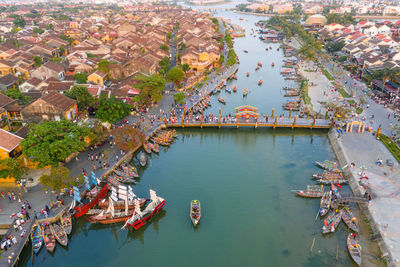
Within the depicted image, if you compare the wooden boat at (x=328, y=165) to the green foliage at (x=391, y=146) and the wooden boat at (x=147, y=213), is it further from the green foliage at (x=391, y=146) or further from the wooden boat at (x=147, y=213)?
the wooden boat at (x=147, y=213)

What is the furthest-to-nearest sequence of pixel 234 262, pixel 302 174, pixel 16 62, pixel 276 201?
pixel 16 62
pixel 302 174
pixel 276 201
pixel 234 262

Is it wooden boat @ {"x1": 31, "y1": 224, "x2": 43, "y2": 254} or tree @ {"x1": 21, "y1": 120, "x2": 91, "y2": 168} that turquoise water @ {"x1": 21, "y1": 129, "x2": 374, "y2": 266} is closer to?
wooden boat @ {"x1": 31, "y1": 224, "x2": 43, "y2": 254}

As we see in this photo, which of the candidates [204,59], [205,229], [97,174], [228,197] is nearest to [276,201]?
[228,197]

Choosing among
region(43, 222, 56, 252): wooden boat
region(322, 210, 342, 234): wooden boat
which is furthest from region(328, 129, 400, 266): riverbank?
region(43, 222, 56, 252): wooden boat

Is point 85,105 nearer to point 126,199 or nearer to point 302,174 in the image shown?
point 126,199

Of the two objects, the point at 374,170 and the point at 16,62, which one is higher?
the point at 16,62

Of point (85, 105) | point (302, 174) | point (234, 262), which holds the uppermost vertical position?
point (85, 105)
